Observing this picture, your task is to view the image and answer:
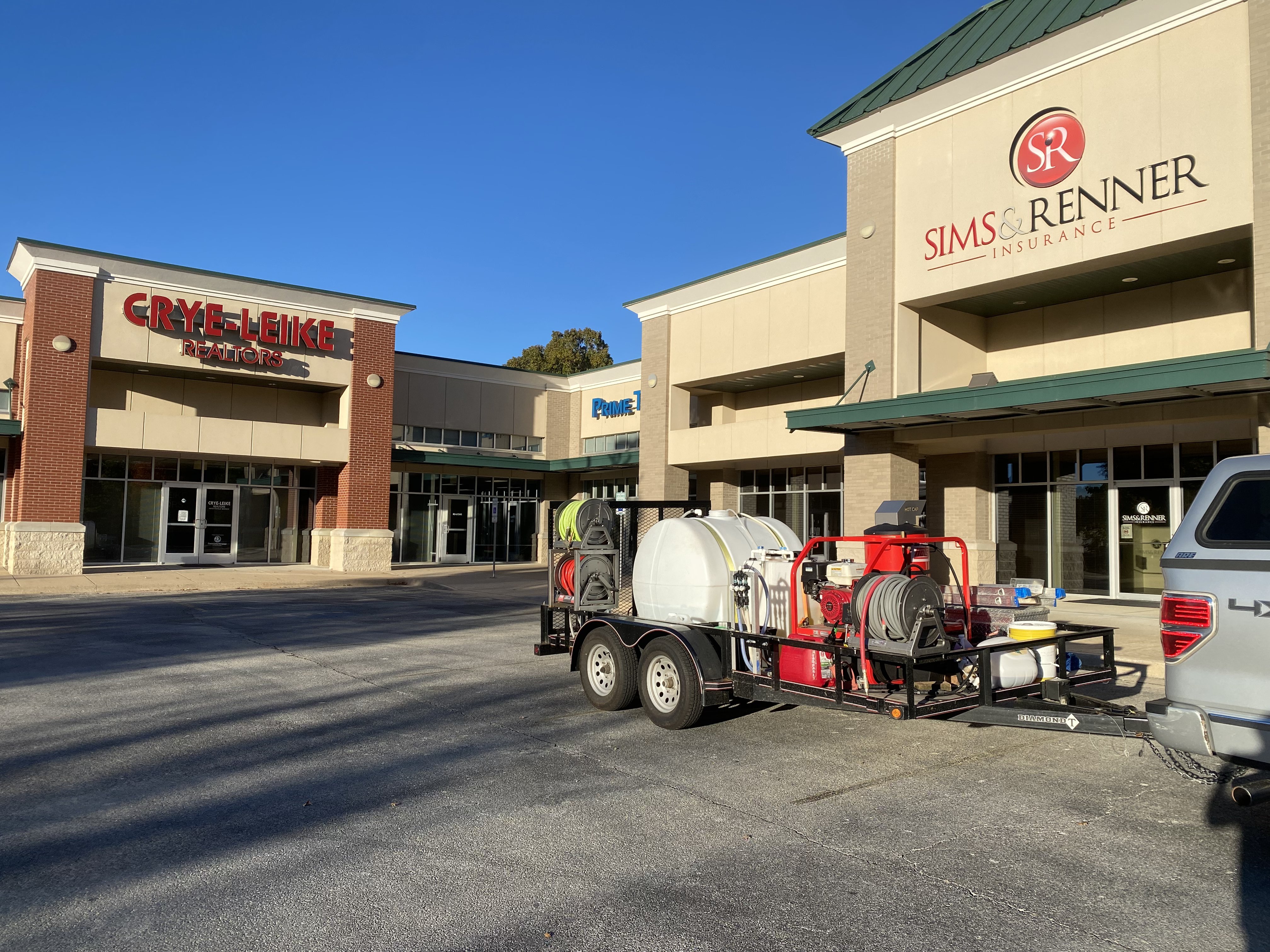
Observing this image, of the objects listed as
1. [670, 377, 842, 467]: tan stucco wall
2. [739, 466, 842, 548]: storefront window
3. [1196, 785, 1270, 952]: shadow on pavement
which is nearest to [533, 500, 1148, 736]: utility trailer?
[1196, 785, 1270, 952]: shadow on pavement

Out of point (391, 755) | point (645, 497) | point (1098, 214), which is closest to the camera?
point (391, 755)

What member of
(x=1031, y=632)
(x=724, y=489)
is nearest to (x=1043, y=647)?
(x=1031, y=632)

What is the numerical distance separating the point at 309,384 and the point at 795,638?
84.7ft

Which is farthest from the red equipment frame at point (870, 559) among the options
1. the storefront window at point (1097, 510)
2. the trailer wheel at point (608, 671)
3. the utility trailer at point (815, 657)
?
the storefront window at point (1097, 510)

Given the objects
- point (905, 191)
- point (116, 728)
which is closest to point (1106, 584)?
point (905, 191)

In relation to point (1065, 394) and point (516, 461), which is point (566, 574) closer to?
point (1065, 394)

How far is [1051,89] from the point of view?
16688 mm

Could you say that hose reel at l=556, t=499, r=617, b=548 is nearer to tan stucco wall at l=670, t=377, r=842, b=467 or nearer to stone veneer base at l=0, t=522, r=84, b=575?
tan stucco wall at l=670, t=377, r=842, b=467

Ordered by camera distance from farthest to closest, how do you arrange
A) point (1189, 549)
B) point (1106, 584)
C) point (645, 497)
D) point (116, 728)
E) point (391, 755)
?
point (645, 497) < point (1106, 584) < point (116, 728) < point (391, 755) < point (1189, 549)

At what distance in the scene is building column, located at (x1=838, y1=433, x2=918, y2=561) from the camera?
19391 mm

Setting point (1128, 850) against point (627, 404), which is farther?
point (627, 404)

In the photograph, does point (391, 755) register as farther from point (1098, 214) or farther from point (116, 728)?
point (1098, 214)

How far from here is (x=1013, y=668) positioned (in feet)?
22.2

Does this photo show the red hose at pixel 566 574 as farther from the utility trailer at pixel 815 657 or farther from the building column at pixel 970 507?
the building column at pixel 970 507
